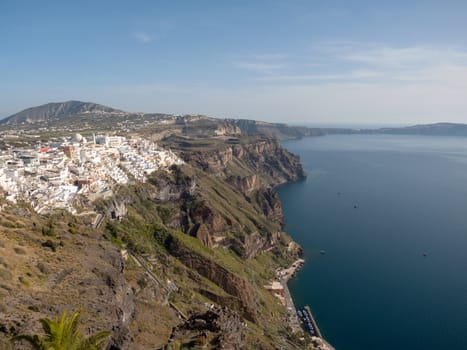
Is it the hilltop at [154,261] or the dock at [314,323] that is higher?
the hilltop at [154,261]

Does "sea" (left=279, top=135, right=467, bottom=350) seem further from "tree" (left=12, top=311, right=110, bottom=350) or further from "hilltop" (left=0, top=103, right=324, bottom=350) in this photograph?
"tree" (left=12, top=311, right=110, bottom=350)

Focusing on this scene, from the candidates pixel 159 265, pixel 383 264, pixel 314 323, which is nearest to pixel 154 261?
A: pixel 159 265

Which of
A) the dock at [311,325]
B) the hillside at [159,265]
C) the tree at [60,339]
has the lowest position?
the dock at [311,325]

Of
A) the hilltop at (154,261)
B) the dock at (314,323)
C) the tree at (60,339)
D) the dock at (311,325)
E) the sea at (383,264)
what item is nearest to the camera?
the tree at (60,339)

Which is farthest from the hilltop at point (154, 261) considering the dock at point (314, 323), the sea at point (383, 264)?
the sea at point (383, 264)

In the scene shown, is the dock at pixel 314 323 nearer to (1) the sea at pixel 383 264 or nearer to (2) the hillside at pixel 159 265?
(1) the sea at pixel 383 264

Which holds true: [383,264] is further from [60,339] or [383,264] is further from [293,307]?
[60,339]

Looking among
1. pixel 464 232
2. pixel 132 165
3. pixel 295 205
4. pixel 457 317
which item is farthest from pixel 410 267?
pixel 132 165

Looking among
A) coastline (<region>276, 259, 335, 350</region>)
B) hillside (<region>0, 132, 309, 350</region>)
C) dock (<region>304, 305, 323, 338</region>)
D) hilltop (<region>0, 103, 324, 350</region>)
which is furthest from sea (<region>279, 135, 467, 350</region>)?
hillside (<region>0, 132, 309, 350</region>)

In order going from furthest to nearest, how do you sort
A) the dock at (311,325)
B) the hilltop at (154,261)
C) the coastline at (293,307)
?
1. the dock at (311,325)
2. the coastline at (293,307)
3. the hilltop at (154,261)

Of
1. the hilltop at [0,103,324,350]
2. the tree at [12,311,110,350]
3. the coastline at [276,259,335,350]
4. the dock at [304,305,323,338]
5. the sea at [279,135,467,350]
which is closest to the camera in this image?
the tree at [12,311,110,350]
